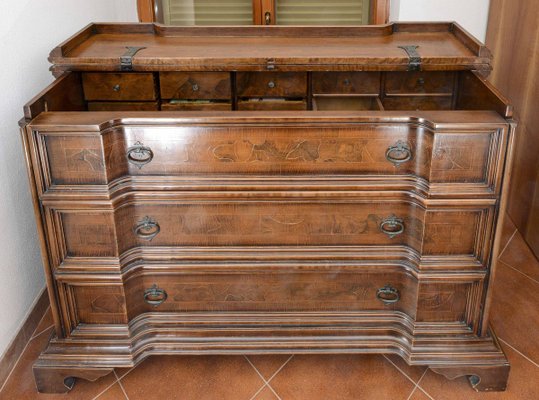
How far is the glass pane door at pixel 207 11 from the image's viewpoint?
11.6ft

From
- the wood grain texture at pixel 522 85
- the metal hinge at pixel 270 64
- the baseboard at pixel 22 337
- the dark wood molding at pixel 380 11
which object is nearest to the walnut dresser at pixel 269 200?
the metal hinge at pixel 270 64

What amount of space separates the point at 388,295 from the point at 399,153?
488 millimetres

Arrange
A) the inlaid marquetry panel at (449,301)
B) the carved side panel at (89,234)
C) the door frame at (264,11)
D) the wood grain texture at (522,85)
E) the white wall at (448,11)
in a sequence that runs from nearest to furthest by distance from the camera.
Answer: the carved side panel at (89,234) → the inlaid marquetry panel at (449,301) → the wood grain texture at (522,85) → the white wall at (448,11) → the door frame at (264,11)

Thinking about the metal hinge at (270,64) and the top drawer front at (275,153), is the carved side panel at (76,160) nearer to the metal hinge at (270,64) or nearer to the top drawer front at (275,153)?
the top drawer front at (275,153)

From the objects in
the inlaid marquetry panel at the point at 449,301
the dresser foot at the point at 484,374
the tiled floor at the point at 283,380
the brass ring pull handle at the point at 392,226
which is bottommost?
the tiled floor at the point at 283,380

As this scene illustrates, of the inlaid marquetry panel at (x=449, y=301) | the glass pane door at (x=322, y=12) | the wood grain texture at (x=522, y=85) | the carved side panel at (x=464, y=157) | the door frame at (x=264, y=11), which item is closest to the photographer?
the carved side panel at (x=464, y=157)

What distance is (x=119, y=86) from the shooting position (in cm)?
192

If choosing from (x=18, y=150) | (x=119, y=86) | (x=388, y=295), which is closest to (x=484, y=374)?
(x=388, y=295)

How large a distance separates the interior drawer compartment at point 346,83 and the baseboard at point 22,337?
131cm

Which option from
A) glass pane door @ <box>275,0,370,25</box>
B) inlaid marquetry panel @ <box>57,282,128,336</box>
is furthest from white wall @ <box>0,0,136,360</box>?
glass pane door @ <box>275,0,370,25</box>

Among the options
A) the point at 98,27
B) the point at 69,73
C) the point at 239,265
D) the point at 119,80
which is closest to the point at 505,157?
the point at 239,265

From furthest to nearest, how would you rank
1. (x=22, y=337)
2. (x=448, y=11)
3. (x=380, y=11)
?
(x=380, y=11), (x=448, y=11), (x=22, y=337)

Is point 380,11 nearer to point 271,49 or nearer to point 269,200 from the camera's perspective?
point 271,49

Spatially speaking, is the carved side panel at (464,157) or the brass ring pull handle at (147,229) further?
the brass ring pull handle at (147,229)
